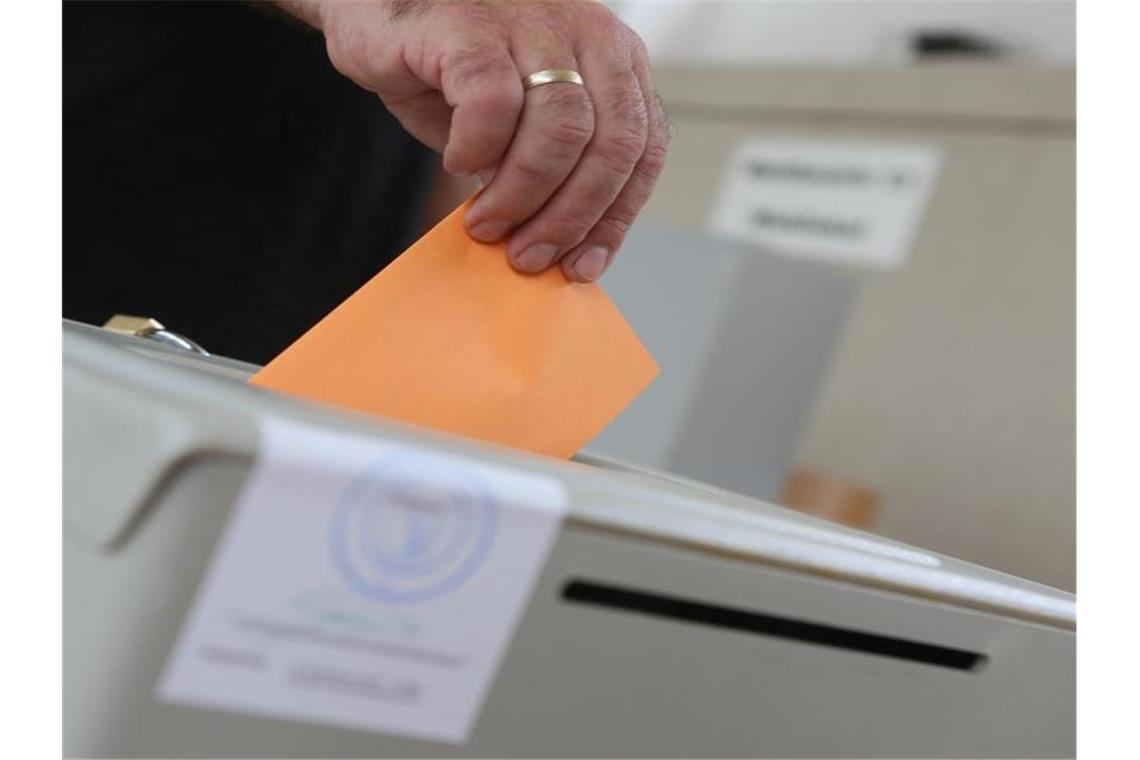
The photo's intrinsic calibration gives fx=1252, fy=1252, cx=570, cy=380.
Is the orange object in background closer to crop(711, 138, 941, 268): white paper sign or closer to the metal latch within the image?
crop(711, 138, 941, 268): white paper sign

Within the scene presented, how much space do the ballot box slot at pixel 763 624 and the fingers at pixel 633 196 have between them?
0.23 metres

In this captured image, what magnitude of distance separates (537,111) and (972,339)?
187 cm

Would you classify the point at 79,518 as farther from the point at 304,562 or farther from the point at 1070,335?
the point at 1070,335

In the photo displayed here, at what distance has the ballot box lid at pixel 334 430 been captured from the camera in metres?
0.28

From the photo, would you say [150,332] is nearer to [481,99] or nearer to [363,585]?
[481,99]

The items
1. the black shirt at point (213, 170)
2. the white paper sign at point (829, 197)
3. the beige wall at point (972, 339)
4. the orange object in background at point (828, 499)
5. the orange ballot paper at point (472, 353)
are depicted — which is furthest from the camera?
the white paper sign at point (829, 197)

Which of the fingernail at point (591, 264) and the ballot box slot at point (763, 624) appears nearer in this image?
the ballot box slot at point (763, 624)

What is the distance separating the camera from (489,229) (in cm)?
52

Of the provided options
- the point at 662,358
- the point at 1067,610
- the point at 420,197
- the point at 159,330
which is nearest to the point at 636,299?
the point at 662,358

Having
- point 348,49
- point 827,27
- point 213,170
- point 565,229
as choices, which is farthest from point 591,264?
point 827,27

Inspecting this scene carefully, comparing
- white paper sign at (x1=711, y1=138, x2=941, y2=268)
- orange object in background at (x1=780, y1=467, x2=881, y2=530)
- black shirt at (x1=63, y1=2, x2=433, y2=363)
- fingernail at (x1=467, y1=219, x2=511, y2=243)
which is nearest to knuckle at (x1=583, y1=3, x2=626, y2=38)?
fingernail at (x1=467, y1=219, x2=511, y2=243)

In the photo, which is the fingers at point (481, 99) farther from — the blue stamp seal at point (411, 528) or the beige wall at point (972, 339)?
the beige wall at point (972, 339)

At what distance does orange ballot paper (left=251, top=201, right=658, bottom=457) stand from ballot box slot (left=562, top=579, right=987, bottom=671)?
0.49ft

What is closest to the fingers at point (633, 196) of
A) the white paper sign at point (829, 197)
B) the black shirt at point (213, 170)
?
the black shirt at point (213, 170)
